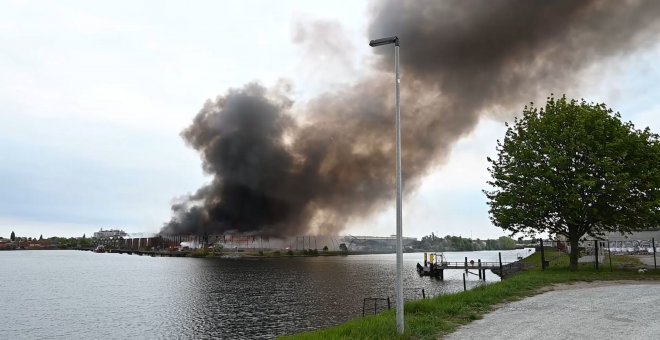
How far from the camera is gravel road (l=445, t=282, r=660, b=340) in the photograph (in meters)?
15.7

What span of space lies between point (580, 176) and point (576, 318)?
22.5 metres

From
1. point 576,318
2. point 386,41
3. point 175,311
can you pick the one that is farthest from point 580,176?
point 175,311

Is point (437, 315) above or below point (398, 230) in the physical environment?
below


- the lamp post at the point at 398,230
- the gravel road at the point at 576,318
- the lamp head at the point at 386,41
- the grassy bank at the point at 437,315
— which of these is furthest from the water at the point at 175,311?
the lamp head at the point at 386,41

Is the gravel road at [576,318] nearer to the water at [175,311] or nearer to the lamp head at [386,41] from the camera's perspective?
the lamp head at [386,41]

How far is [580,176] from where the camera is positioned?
37.3 m

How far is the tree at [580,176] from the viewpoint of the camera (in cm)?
3772

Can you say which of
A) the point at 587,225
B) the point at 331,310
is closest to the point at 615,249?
the point at 587,225

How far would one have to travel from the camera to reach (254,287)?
75.6 metres

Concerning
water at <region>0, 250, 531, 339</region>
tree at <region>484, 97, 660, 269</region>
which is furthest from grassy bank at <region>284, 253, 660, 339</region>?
water at <region>0, 250, 531, 339</region>

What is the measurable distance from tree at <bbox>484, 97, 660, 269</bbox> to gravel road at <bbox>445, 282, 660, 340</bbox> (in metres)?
13.7

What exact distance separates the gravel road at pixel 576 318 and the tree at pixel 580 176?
13.7 metres

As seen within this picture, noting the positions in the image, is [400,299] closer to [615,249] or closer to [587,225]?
[587,225]

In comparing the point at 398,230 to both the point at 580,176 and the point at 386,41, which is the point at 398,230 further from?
the point at 580,176
